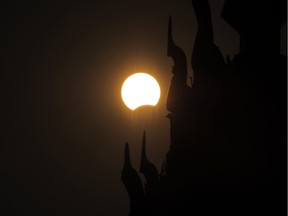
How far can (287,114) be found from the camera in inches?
429

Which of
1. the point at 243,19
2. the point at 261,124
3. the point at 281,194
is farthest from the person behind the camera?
the point at 243,19

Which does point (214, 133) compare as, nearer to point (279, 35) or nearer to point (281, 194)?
point (281, 194)

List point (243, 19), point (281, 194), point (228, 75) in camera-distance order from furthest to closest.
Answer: point (243, 19)
point (228, 75)
point (281, 194)

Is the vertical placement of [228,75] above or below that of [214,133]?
above

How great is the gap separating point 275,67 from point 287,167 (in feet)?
8.17

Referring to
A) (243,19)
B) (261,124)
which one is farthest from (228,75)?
(243,19)

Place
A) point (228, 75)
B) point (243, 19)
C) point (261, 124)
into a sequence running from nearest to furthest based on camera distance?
point (261, 124) < point (228, 75) < point (243, 19)

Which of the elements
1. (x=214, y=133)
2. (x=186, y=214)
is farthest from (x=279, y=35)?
(x=186, y=214)

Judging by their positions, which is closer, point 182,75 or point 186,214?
point 186,214

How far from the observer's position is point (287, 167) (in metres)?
10.3

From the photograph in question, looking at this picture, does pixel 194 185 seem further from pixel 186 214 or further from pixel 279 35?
pixel 279 35

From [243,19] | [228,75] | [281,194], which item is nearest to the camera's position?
[281,194]

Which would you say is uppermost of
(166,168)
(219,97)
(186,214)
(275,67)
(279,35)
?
(279,35)

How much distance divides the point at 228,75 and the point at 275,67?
1.11m
